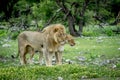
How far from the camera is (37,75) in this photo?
9.64 m

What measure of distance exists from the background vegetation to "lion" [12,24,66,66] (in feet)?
1.71

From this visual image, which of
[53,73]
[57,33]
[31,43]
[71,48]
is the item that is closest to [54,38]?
[57,33]

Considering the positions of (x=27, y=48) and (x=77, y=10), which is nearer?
(x=27, y=48)

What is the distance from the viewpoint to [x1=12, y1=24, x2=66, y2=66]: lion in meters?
11.8

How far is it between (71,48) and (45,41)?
6820mm

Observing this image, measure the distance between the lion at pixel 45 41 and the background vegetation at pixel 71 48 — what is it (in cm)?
52

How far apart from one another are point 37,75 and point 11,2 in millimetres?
8119

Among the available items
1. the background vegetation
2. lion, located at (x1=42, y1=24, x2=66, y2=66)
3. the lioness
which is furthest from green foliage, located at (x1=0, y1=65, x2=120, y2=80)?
the lioness

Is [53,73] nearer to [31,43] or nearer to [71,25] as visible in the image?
[31,43]

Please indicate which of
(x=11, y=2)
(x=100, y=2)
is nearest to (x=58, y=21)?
(x=100, y=2)

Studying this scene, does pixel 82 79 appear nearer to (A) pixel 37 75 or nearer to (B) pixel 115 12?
(A) pixel 37 75

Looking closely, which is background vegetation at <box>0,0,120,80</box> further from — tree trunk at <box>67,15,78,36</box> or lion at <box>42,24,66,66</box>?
lion at <box>42,24,66,66</box>

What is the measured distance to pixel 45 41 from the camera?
12.2m

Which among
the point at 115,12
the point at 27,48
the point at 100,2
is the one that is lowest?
the point at 115,12
